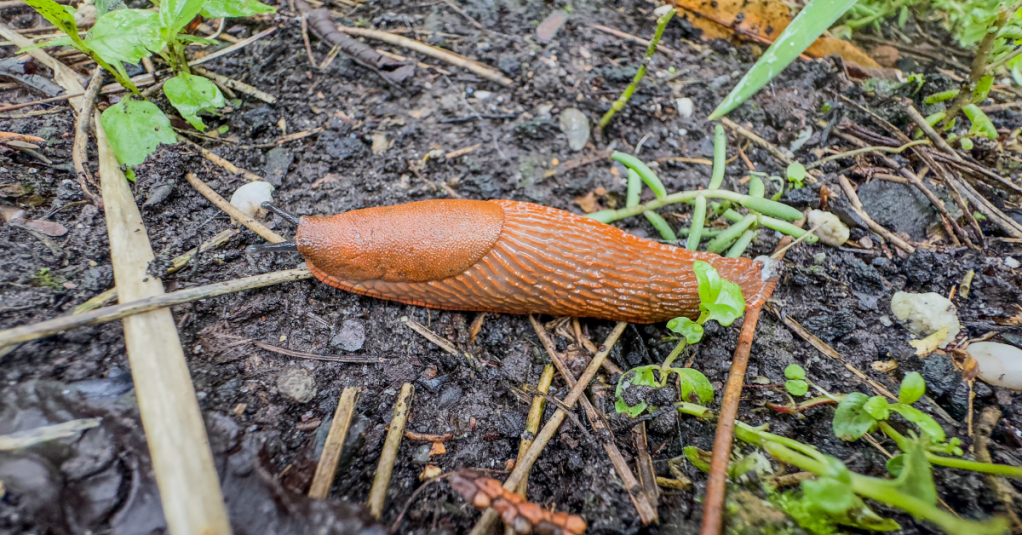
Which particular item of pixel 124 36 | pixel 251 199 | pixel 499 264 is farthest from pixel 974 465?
pixel 124 36

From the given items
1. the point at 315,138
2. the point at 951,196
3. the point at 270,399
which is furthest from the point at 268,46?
the point at 951,196

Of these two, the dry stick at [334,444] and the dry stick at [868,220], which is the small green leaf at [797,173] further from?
the dry stick at [334,444]

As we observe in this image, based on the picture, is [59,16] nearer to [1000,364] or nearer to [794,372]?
[794,372]

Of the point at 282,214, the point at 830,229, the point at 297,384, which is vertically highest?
the point at 830,229

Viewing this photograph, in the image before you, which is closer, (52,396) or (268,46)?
(52,396)

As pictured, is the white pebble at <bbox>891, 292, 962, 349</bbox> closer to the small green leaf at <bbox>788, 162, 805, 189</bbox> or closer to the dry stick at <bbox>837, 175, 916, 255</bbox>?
the dry stick at <bbox>837, 175, 916, 255</bbox>

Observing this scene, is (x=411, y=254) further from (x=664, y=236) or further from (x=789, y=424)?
(x=789, y=424)

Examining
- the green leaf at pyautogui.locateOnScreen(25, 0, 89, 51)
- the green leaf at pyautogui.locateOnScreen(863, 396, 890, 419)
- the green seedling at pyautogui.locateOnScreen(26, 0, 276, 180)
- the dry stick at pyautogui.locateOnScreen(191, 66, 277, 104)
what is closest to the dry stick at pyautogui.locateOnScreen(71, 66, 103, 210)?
the green seedling at pyautogui.locateOnScreen(26, 0, 276, 180)

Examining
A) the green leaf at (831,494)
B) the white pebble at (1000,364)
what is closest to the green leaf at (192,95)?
the green leaf at (831,494)
